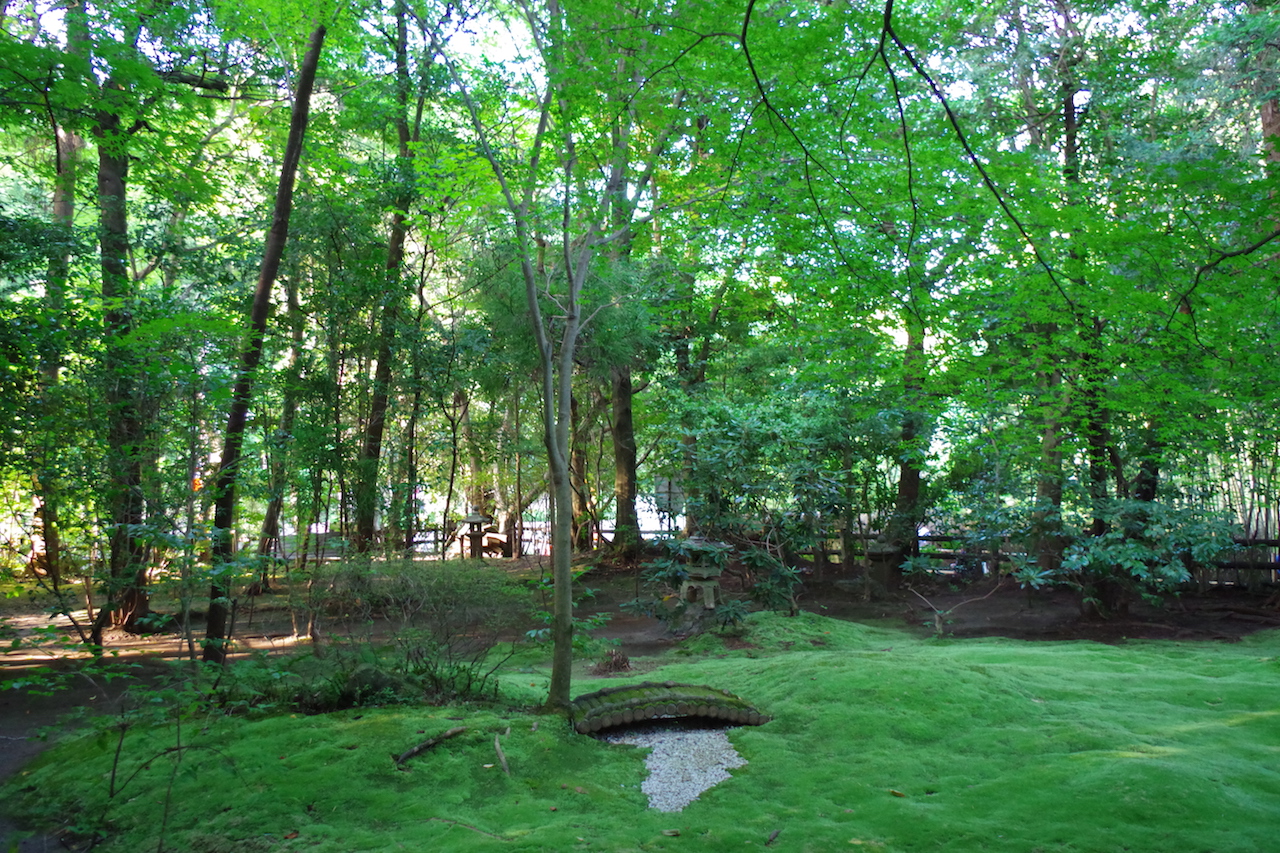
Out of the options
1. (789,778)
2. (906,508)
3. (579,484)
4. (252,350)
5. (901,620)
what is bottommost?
(901,620)

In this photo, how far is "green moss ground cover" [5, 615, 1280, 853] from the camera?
3000 millimetres

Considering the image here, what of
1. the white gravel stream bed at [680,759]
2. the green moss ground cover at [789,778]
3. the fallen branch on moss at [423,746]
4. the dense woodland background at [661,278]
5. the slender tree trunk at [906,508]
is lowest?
the white gravel stream bed at [680,759]

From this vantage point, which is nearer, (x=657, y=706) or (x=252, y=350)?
(x=657, y=706)

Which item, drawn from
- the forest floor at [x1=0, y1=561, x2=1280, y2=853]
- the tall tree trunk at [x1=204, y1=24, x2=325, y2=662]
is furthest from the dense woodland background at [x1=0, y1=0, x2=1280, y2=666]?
the forest floor at [x1=0, y1=561, x2=1280, y2=853]

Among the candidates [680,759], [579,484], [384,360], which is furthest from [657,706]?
[579,484]

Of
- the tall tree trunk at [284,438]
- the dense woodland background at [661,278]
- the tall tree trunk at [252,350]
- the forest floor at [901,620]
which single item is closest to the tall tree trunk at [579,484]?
the dense woodland background at [661,278]

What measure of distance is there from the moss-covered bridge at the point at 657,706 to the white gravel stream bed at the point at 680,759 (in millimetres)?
92

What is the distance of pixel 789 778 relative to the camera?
374 cm

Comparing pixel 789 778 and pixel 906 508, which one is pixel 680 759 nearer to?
pixel 789 778

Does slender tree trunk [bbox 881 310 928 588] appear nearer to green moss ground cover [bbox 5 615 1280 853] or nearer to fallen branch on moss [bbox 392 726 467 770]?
green moss ground cover [bbox 5 615 1280 853]

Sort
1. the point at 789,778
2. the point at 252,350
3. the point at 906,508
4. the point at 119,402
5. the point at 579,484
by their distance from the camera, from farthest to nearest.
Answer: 1. the point at 579,484
2. the point at 906,508
3. the point at 252,350
4. the point at 119,402
5. the point at 789,778

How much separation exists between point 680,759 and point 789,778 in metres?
0.66

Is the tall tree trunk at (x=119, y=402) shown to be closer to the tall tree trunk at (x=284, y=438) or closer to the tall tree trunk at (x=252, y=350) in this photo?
the tall tree trunk at (x=252, y=350)

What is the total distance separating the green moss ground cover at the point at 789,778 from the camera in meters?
3.00
